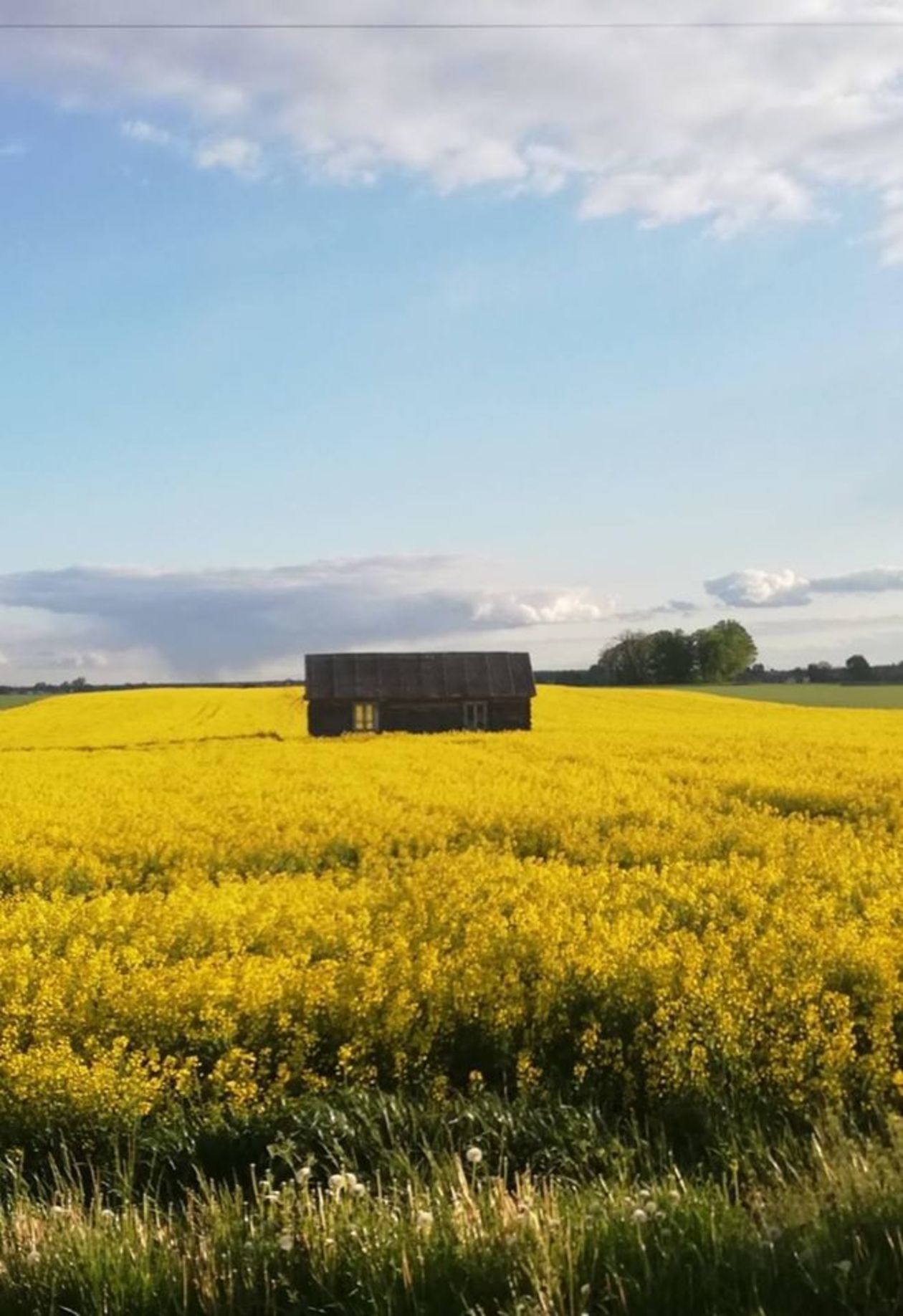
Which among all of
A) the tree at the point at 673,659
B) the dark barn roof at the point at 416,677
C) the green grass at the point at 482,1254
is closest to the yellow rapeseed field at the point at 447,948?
the green grass at the point at 482,1254

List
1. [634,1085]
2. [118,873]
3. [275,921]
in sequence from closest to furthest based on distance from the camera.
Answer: [634,1085], [275,921], [118,873]

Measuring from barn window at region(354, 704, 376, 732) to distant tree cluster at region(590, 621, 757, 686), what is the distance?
219ft

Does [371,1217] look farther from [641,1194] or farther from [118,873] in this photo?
[118,873]

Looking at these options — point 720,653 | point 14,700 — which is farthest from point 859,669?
point 14,700

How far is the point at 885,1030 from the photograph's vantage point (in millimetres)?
6680

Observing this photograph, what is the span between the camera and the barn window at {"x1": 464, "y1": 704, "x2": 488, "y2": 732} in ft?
134

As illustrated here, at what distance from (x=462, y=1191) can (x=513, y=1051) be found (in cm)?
226

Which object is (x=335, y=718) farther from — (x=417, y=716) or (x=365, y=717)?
(x=417, y=716)

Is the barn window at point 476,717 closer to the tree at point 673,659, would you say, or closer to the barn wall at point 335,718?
the barn wall at point 335,718

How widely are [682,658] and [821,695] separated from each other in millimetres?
26683

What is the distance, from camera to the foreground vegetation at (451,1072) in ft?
13.3

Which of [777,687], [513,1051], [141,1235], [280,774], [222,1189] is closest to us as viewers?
[141,1235]

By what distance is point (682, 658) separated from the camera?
10688 cm

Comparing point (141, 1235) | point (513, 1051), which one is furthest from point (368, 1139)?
point (141, 1235)
